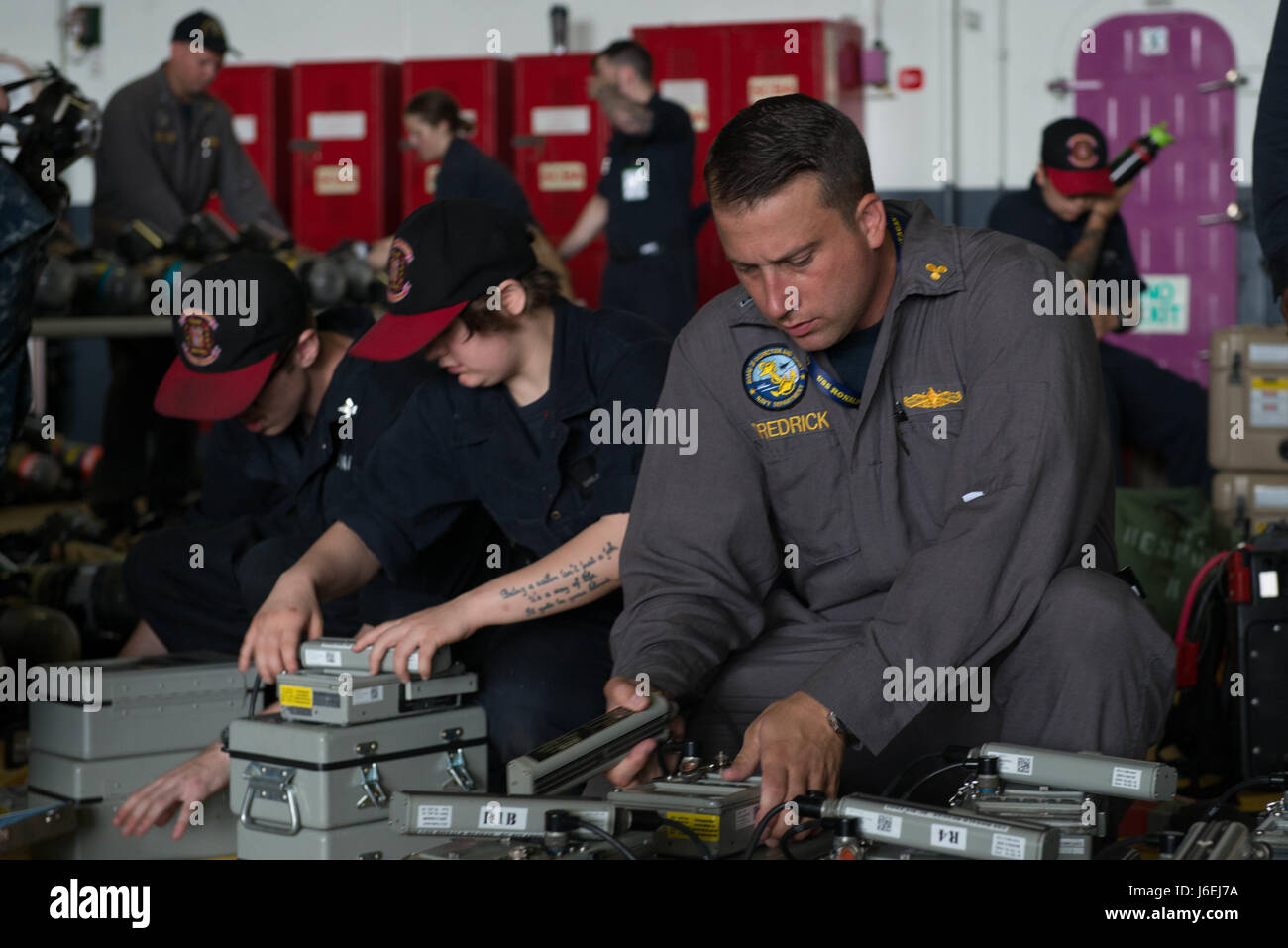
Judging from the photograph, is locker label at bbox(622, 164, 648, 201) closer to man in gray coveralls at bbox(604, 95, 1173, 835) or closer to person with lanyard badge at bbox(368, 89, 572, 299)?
person with lanyard badge at bbox(368, 89, 572, 299)

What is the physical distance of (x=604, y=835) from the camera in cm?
133

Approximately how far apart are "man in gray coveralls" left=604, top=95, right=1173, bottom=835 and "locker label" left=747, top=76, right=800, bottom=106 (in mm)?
5334

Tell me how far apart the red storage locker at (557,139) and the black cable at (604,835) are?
6286 millimetres

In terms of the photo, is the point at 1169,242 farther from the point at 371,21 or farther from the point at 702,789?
the point at 702,789

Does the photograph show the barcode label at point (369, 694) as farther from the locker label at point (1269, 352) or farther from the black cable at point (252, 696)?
the locker label at point (1269, 352)

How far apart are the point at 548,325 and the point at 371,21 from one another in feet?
21.3

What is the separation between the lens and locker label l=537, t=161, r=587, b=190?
7.57 metres

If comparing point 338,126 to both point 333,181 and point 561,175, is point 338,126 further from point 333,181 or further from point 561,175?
point 561,175

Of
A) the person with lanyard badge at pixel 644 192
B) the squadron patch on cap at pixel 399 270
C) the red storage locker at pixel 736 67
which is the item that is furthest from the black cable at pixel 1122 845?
the red storage locker at pixel 736 67

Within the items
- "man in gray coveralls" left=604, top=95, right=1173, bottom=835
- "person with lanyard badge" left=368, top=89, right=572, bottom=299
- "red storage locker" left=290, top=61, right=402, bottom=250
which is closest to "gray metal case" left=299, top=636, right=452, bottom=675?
"man in gray coveralls" left=604, top=95, right=1173, bottom=835

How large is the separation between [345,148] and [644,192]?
2.47 metres

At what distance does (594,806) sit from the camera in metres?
1.38

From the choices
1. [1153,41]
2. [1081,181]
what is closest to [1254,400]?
[1081,181]
